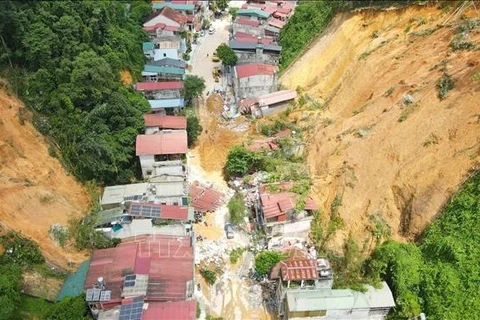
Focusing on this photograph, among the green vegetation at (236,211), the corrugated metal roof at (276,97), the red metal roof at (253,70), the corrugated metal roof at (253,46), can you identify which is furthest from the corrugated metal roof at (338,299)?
the corrugated metal roof at (253,46)

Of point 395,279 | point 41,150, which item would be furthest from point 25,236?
point 395,279

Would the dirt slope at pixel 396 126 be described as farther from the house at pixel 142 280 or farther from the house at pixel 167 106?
the house at pixel 167 106

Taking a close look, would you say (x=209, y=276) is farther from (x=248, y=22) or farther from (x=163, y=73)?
(x=248, y=22)

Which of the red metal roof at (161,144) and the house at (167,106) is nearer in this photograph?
the red metal roof at (161,144)

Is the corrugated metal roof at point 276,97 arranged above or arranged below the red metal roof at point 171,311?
above

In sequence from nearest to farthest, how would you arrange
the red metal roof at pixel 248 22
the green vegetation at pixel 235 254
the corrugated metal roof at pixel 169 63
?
the green vegetation at pixel 235 254 → the corrugated metal roof at pixel 169 63 → the red metal roof at pixel 248 22

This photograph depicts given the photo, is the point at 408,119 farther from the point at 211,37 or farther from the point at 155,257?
the point at 211,37

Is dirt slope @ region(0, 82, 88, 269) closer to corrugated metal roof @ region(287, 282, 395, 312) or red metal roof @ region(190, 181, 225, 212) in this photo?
red metal roof @ region(190, 181, 225, 212)
